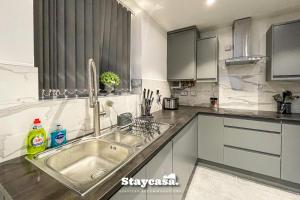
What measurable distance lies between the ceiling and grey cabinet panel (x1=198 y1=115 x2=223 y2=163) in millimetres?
1417

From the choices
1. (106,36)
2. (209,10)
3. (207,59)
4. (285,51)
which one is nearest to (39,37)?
(106,36)

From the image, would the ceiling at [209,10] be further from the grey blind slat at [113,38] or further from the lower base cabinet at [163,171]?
the lower base cabinet at [163,171]

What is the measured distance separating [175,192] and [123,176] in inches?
31.0

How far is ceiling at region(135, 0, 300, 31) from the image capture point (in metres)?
1.67

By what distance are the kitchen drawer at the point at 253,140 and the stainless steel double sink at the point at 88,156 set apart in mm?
1343

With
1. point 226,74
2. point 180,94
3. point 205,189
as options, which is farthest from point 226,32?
point 205,189

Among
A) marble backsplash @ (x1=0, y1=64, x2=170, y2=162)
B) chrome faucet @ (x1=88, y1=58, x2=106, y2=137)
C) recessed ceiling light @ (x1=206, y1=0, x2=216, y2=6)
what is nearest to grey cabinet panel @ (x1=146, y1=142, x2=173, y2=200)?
chrome faucet @ (x1=88, y1=58, x2=106, y2=137)

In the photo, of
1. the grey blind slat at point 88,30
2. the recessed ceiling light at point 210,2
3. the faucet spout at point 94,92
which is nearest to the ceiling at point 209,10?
the recessed ceiling light at point 210,2

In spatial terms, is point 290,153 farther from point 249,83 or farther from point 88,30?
point 88,30

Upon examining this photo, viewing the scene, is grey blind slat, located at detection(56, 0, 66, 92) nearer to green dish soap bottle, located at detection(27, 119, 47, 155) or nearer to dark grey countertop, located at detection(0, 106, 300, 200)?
green dish soap bottle, located at detection(27, 119, 47, 155)

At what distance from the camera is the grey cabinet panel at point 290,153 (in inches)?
60.6

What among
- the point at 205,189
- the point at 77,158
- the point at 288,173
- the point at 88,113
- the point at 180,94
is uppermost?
the point at 180,94

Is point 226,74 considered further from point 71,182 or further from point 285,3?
point 71,182

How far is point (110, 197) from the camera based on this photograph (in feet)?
1.64
